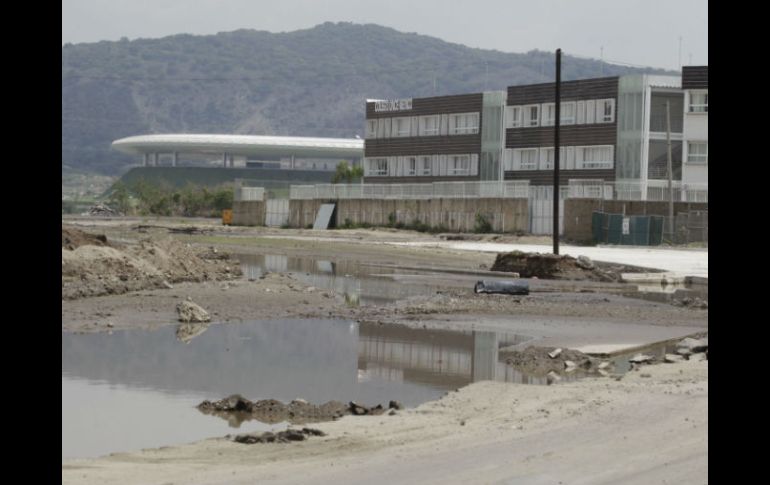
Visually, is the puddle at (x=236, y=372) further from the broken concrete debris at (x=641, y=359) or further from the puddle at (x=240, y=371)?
the broken concrete debris at (x=641, y=359)

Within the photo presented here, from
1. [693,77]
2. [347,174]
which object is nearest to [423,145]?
[693,77]

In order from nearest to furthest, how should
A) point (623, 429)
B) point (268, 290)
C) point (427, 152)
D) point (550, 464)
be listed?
1. point (550, 464)
2. point (623, 429)
3. point (268, 290)
4. point (427, 152)

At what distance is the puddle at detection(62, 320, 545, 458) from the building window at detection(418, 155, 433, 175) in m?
90.1

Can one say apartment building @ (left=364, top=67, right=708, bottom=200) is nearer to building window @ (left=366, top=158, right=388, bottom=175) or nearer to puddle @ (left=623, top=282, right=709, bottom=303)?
building window @ (left=366, top=158, right=388, bottom=175)

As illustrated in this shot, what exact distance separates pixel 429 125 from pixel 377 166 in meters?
8.00

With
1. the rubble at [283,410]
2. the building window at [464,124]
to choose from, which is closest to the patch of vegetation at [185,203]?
the building window at [464,124]

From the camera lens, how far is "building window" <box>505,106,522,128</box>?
105562 millimetres

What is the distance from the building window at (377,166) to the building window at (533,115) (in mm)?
19142

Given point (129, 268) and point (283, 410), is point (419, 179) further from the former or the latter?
point (283, 410)

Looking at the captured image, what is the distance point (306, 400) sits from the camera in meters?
15.7

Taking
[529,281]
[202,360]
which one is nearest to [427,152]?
[529,281]
